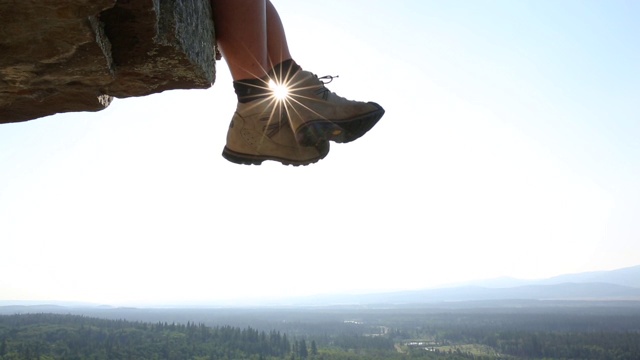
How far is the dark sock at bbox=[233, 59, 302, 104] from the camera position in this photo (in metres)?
1.60

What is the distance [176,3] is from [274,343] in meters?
93.4

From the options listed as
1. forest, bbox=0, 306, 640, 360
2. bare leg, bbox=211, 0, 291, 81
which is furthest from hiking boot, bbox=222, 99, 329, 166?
forest, bbox=0, 306, 640, 360

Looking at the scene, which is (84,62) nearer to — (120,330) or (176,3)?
(176,3)

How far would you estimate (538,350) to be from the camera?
8756 cm

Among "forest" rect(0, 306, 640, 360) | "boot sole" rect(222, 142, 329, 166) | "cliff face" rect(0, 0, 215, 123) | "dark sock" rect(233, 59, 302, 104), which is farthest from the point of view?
"forest" rect(0, 306, 640, 360)

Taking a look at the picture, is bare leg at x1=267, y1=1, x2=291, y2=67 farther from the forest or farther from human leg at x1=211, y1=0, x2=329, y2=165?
the forest

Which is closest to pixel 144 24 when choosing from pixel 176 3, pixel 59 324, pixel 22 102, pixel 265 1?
pixel 176 3

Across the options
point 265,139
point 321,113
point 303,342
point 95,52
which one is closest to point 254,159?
point 265,139

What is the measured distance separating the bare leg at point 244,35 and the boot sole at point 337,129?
27 cm

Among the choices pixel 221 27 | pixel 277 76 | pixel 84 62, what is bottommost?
pixel 84 62

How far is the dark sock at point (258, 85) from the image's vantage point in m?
1.60

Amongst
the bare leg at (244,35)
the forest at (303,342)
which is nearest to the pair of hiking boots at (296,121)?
the bare leg at (244,35)

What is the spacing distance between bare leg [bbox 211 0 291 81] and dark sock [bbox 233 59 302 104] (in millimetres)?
23

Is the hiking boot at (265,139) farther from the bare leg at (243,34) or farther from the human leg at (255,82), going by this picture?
the bare leg at (243,34)
